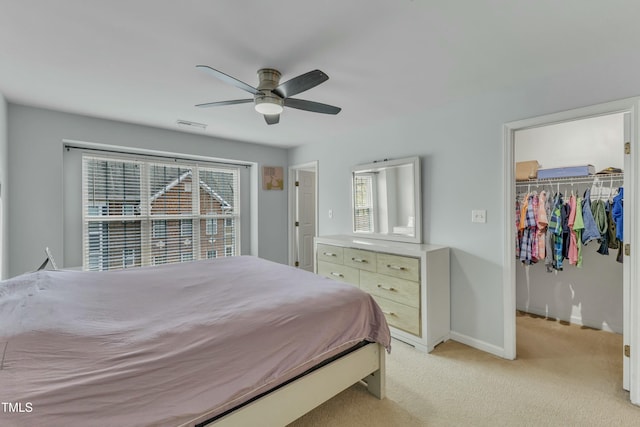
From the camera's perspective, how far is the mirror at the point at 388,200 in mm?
3178

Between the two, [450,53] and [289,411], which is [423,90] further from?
[289,411]

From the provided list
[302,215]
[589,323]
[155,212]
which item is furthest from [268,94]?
[589,323]

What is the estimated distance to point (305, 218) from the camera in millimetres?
5273

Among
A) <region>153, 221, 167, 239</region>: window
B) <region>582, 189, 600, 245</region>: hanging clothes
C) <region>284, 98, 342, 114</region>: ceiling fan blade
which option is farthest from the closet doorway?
<region>582, 189, 600, 245</region>: hanging clothes

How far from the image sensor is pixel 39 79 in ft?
7.52

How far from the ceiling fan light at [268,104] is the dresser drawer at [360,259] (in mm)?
1796

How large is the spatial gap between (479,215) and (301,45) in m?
2.17

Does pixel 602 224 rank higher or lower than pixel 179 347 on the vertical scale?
higher

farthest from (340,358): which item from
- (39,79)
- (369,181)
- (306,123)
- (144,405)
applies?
(39,79)

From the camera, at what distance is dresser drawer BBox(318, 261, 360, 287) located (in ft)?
10.8

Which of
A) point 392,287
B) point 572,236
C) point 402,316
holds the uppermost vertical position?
point 572,236

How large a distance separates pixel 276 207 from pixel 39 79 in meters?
3.25

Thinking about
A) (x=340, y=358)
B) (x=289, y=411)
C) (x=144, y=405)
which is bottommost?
(x=289, y=411)

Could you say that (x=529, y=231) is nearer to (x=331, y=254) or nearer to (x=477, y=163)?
(x=477, y=163)
